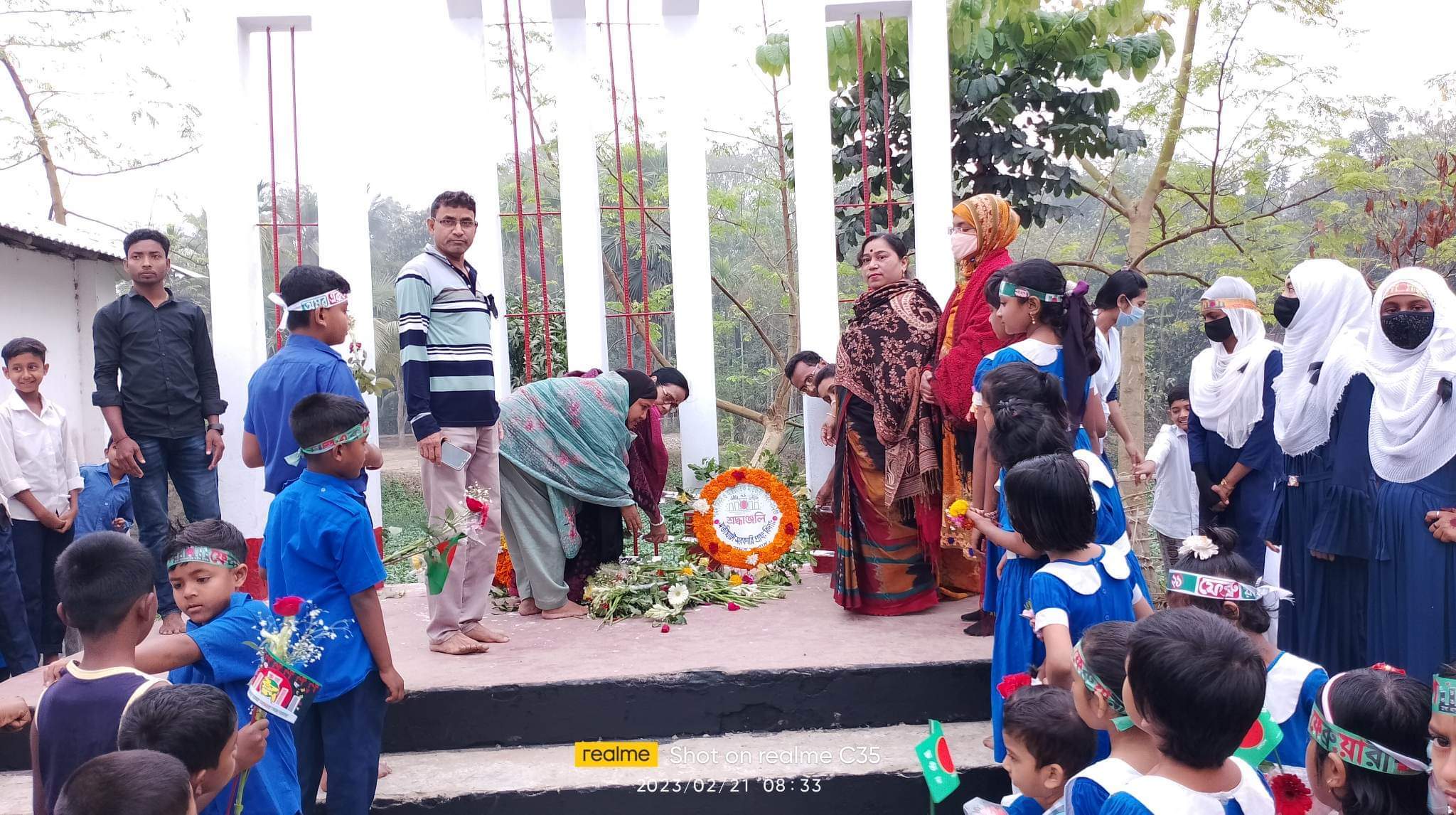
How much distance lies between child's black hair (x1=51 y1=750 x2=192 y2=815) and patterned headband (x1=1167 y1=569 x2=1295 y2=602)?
2.43 m

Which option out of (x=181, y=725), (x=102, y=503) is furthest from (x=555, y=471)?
(x=181, y=725)

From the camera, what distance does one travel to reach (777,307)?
19250mm

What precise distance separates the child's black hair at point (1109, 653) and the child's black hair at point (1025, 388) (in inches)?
45.7

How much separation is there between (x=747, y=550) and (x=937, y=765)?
307 centimetres

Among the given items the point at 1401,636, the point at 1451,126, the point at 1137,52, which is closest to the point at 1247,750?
the point at 1401,636

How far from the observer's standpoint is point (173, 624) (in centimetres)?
492

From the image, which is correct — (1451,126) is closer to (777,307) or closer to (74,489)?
(777,307)

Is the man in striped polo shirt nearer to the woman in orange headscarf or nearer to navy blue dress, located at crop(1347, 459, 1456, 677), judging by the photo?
the woman in orange headscarf

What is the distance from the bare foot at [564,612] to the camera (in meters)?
5.25

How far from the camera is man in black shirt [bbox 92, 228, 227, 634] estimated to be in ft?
16.6

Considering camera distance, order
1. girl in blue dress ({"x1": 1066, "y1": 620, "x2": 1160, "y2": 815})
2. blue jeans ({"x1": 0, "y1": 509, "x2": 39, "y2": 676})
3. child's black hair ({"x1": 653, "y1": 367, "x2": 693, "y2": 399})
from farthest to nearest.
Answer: child's black hair ({"x1": 653, "y1": 367, "x2": 693, "y2": 399})
blue jeans ({"x1": 0, "y1": 509, "x2": 39, "y2": 676})
girl in blue dress ({"x1": 1066, "y1": 620, "x2": 1160, "y2": 815})

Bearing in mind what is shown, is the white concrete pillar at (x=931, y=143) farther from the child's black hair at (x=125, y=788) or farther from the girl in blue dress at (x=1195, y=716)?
the child's black hair at (x=125, y=788)

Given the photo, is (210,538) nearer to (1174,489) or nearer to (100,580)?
(100,580)

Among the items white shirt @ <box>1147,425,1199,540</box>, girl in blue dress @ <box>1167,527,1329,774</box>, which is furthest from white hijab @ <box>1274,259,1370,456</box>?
white shirt @ <box>1147,425,1199,540</box>
